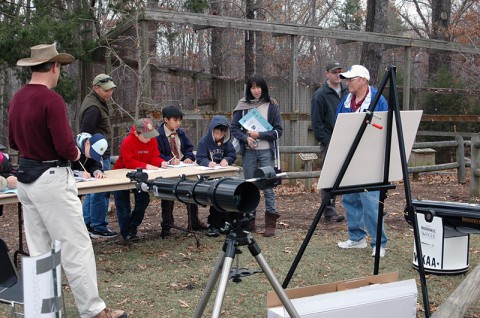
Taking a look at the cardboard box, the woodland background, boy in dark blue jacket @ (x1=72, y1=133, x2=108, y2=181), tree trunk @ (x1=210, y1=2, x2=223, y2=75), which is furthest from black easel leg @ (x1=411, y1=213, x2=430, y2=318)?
tree trunk @ (x1=210, y1=2, x2=223, y2=75)

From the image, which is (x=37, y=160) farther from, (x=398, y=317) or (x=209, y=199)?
(x=398, y=317)

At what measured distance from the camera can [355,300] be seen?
3955 millimetres

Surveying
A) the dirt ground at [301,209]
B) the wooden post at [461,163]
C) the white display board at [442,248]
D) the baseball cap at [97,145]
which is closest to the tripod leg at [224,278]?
the white display board at [442,248]

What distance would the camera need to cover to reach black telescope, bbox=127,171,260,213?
10.0 ft

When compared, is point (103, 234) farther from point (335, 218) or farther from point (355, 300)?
point (355, 300)

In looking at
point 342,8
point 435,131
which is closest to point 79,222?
point 435,131

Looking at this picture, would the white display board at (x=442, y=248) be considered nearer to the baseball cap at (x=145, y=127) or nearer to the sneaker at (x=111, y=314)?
the sneaker at (x=111, y=314)

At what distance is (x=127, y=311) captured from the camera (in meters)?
4.86

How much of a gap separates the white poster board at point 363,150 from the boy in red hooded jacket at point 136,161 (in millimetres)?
2739

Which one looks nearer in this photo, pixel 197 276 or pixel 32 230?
pixel 32 230

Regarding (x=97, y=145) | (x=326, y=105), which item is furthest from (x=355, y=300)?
(x=326, y=105)

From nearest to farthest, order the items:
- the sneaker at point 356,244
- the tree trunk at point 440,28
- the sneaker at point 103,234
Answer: the sneaker at point 356,244, the sneaker at point 103,234, the tree trunk at point 440,28

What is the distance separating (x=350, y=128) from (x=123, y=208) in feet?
10.8

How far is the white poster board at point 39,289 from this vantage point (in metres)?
2.20
